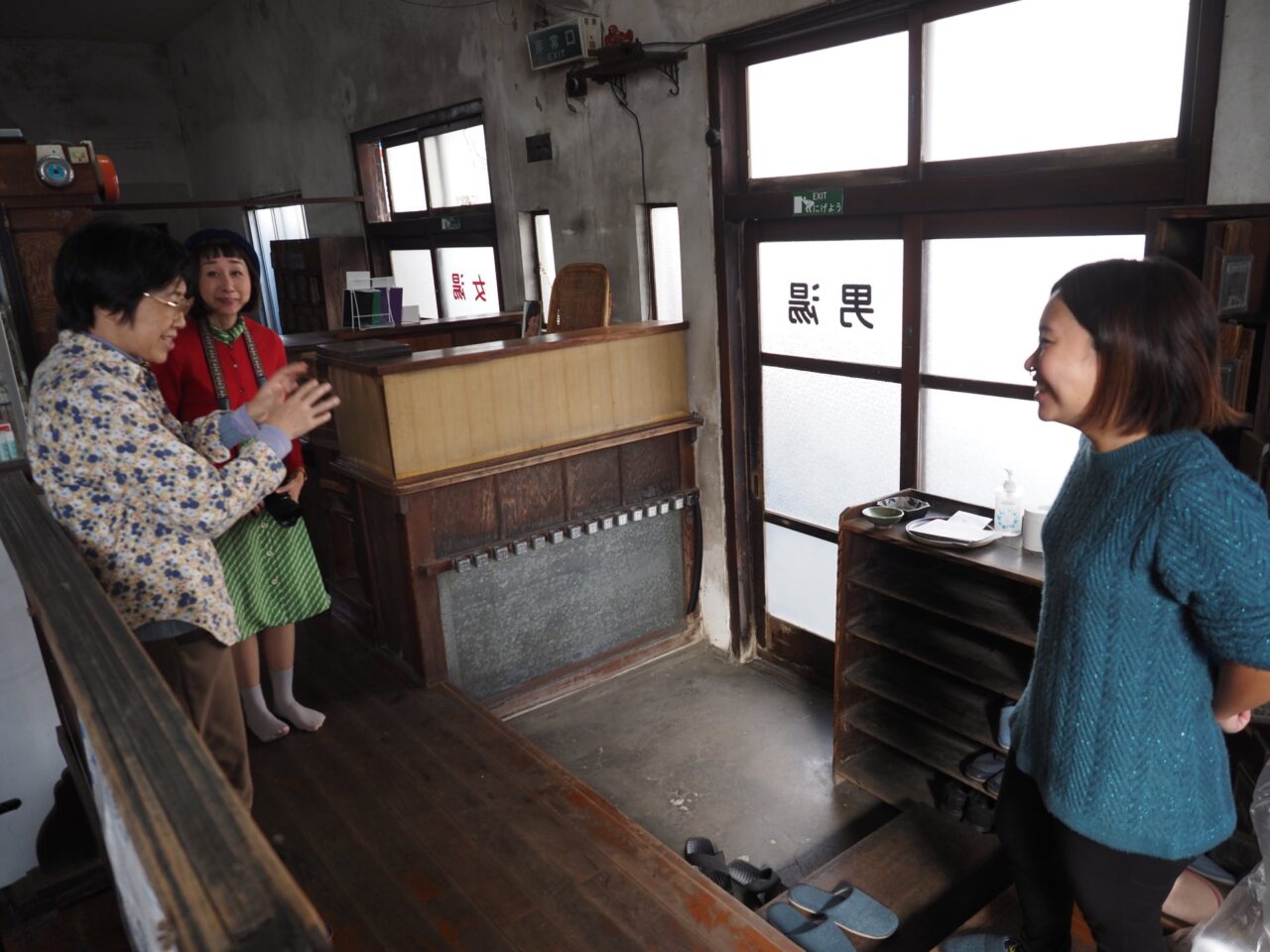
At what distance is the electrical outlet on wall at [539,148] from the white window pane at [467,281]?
881 millimetres

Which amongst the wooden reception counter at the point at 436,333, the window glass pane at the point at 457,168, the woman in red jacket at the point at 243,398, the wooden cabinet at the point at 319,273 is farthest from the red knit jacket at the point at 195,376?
the wooden cabinet at the point at 319,273

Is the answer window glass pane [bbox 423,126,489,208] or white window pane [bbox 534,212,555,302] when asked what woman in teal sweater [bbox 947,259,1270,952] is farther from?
window glass pane [bbox 423,126,489,208]

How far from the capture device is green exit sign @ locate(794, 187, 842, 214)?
346cm

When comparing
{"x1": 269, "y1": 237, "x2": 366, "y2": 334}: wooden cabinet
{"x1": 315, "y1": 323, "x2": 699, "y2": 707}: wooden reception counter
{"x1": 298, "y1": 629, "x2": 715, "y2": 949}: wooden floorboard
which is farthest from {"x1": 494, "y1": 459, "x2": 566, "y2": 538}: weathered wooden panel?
{"x1": 269, "y1": 237, "x2": 366, "y2": 334}: wooden cabinet

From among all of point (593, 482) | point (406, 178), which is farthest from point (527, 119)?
point (593, 482)

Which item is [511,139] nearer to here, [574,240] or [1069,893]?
[574,240]

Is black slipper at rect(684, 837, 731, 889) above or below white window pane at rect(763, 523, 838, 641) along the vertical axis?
below

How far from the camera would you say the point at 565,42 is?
4.21 meters

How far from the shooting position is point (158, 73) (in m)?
9.93

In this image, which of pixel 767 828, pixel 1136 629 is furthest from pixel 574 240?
pixel 1136 629

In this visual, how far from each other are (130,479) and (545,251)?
3.63 m

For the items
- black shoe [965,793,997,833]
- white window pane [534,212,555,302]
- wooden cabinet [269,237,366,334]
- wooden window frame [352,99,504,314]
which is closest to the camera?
black shoe [965,793,997,833]

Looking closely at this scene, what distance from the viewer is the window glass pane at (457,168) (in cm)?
548

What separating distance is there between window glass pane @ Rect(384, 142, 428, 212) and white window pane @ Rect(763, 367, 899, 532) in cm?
336
